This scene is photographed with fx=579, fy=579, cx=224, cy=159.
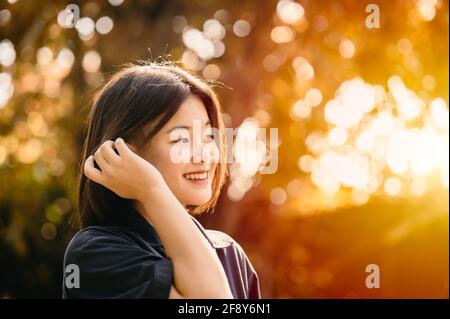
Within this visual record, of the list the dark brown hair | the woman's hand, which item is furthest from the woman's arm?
the dark brown hair

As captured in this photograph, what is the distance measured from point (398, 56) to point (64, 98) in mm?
3517

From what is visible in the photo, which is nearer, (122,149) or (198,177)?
(122,149)

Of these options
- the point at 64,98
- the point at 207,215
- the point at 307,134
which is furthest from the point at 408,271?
the point at 64,98

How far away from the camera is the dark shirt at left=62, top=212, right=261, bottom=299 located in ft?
4.39

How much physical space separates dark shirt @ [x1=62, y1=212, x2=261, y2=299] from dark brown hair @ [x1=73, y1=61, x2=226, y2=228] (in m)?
0.10

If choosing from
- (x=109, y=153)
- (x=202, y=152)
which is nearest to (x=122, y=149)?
(x=109, y=153)

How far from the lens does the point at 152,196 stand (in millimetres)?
1391

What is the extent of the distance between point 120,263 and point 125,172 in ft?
0.73

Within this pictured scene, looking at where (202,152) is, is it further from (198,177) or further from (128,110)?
(128,110)

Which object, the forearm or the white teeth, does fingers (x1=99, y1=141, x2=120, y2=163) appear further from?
the white teeth

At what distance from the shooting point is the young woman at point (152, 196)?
4.42 feet

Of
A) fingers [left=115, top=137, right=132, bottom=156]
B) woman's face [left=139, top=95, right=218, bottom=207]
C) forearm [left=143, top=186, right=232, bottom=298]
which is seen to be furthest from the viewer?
woman's face [left=139, top=95, right=218, bottom=207]

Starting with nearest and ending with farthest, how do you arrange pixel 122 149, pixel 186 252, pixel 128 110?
pixel 186 252 < pixel 122 149 < pixel 128 110

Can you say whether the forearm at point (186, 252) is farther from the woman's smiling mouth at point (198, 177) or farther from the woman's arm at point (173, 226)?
the woman's smiling mouth at point (198, 177)
